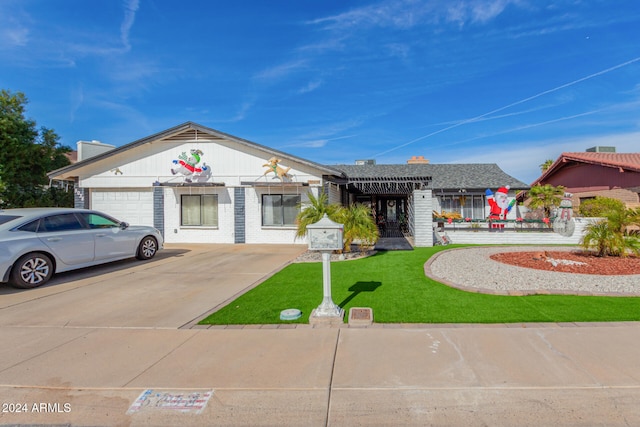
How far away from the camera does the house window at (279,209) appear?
14039mm

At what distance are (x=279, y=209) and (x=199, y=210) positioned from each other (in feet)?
11.9

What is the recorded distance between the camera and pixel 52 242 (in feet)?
23.6

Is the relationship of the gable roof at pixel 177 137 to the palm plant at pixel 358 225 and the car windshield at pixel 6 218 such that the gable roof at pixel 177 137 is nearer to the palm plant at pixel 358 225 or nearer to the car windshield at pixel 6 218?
the palm plant at pixel 358 225

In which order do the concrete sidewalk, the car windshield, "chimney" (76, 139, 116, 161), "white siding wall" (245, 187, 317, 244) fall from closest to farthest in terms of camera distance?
the concrete sidewalk → the car windshield → "white siding wall" (245, 187, 317, 244) → "chimney" (76, 139, 116, 161)

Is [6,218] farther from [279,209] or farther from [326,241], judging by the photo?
[279,209]

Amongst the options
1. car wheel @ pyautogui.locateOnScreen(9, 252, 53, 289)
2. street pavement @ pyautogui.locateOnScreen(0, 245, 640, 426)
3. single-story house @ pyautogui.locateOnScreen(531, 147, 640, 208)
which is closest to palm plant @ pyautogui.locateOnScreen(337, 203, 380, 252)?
street pavement @ pyautogui.locateOnScreen(0, 245, 640, 426)

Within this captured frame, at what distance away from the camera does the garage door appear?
14750mm

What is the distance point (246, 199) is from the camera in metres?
14.2

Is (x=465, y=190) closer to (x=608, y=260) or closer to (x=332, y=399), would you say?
(x=608, y=260)

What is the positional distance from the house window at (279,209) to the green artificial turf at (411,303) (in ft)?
22.3

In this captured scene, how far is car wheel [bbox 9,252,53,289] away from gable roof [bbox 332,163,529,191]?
44.4ft

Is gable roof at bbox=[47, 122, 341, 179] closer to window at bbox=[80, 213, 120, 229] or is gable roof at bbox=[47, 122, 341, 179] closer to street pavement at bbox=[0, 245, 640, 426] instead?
window at bbox=[80, 213, 120, 229]

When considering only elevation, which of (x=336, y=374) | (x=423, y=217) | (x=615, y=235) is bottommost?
(x=336, y=374)

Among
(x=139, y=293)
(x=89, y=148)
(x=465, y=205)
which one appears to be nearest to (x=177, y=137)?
(x=89, y=148)
